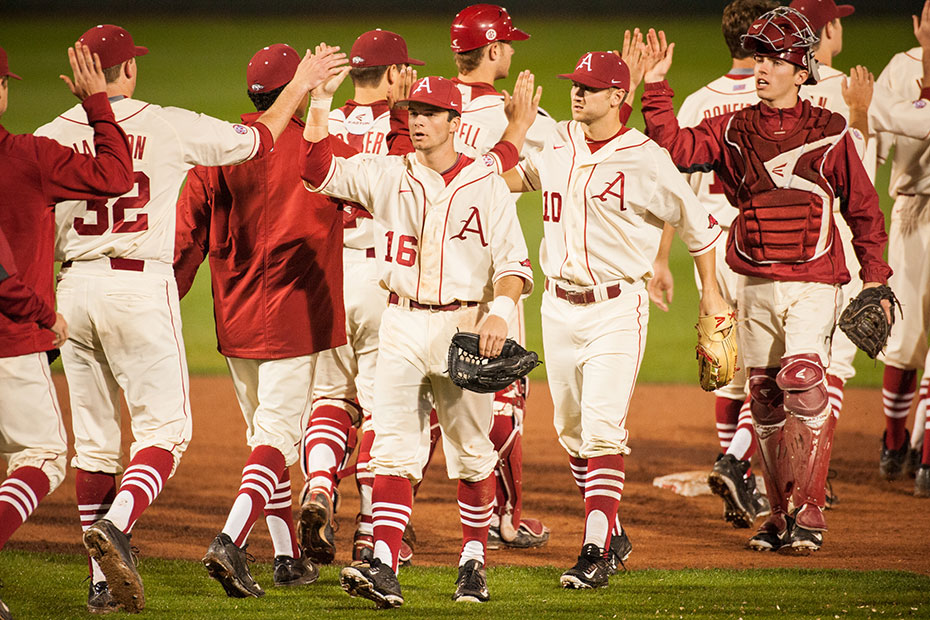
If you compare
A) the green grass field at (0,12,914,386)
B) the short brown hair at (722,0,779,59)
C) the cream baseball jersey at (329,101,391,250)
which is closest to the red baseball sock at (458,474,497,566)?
the cream baseball jersey at (329,101,391,250)

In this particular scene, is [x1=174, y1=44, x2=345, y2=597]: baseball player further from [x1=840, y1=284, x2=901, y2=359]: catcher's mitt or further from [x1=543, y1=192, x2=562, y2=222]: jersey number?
[x1=840, y1=284, x2=901, y2=359]: catcher's mitt

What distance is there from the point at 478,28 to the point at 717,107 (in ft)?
5.15

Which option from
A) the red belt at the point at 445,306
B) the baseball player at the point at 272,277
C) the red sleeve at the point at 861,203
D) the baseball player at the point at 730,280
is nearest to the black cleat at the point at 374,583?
the baseball player at the point at 272,277

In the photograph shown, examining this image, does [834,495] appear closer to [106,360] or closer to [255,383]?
[255,383]

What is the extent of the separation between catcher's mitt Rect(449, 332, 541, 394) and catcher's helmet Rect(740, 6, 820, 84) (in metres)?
2.09

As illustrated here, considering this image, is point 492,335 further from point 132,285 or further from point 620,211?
point 132,285

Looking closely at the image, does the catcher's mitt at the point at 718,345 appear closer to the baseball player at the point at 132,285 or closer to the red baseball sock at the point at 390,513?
the red baseball sock at the point at 390,513

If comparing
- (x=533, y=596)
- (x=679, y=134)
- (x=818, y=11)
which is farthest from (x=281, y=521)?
(x=818, y=11)

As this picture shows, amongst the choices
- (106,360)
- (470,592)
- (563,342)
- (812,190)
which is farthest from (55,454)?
(812,190)

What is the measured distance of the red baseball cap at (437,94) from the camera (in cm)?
458

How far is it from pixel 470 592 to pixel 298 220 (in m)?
1.77

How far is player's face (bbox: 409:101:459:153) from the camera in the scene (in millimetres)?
4605

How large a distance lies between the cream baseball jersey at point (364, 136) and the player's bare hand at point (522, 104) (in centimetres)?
63

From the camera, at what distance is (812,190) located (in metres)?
5.46
